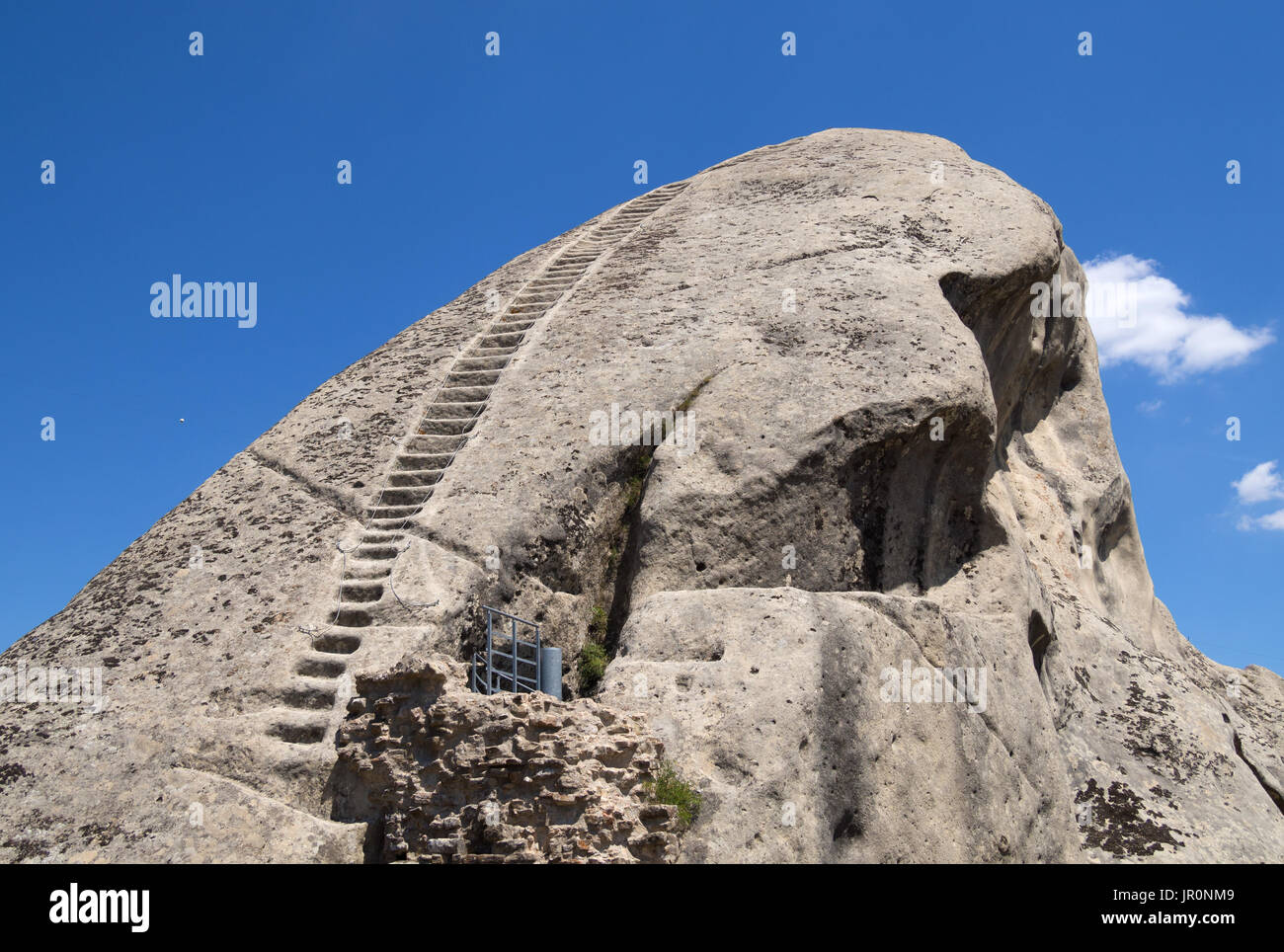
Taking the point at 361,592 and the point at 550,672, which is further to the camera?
the point at 361,592

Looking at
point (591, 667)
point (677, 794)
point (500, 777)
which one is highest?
point (591, 667)

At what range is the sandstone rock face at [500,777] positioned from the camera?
779 centimetres

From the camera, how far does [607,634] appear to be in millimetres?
12125

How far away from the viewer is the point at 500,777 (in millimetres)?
7969

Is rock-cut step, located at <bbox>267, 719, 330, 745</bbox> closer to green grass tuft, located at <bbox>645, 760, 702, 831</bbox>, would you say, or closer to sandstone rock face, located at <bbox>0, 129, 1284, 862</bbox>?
sandstone rock face, located at <bbox>0, 129, 1284, 862</bbox>

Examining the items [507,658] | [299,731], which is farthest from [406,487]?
[299,731]

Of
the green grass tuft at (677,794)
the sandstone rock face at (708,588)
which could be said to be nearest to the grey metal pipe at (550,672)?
the sandstone rock face at (708,588)

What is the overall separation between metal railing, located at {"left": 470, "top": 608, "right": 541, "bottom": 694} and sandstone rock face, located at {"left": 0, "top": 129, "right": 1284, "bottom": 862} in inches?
11.3

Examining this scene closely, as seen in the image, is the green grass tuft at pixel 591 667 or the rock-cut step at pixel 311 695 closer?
the rock-cut step at pixel 311 695

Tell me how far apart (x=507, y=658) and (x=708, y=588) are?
2.20 meters

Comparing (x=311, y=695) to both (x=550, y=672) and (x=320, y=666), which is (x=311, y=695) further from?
(x=550, y=672)

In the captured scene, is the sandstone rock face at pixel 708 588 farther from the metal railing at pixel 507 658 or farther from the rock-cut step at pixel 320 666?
the metal railing at pixel 507 658

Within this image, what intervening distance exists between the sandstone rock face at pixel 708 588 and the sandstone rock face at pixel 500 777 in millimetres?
50

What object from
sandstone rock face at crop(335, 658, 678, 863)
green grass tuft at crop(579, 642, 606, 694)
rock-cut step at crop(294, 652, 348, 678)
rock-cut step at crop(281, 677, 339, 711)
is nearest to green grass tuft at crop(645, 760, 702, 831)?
sandstone rock face at crop(335, 658, 678, 863)
